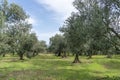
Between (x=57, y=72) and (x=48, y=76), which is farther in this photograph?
(x=57, y=72)

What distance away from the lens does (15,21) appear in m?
63.3

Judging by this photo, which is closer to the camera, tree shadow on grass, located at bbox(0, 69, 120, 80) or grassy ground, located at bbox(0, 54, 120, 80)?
tree shadow on grass, located at bbox(0, 69, 120, 80)

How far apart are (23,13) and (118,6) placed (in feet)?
112

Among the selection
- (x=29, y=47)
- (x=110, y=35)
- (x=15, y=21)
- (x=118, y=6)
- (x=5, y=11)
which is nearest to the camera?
(x=118, y=6)

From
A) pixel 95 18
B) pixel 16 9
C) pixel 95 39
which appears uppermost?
pixel 16 9

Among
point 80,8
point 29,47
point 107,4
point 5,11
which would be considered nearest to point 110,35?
point 107,4

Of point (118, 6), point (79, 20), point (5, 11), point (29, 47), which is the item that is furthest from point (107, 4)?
point (29, 47)

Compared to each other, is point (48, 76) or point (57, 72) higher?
point (57, 72)

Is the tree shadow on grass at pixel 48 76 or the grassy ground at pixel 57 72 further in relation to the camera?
the grassy ground at pixel 57 72

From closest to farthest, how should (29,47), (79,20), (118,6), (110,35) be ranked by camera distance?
(118,6), (110,35), (79,20), (29,47)

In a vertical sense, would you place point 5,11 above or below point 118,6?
above

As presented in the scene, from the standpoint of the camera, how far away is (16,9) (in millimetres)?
60938

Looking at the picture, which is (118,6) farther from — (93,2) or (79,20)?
(79,20)

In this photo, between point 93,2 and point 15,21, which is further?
point 15,21
